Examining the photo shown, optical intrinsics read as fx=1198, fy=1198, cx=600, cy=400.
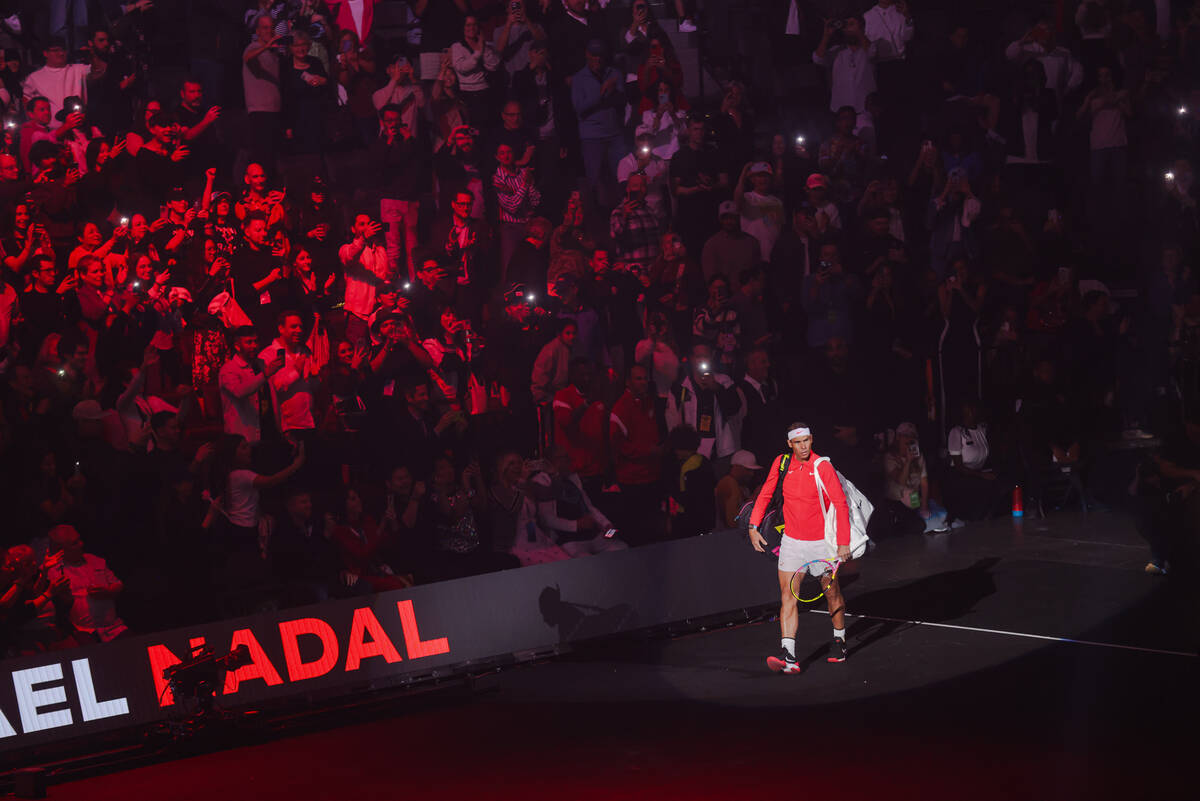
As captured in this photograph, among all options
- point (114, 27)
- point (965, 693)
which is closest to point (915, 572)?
point (965, 693)

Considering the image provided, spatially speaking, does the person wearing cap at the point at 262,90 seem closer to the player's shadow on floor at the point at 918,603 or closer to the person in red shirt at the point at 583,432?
the person in red shirt at the point at 583,432

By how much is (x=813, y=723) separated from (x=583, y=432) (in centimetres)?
539

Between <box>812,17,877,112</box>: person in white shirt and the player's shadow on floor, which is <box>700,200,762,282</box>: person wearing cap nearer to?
<box>812,17,877,112</box>: person in white shirt

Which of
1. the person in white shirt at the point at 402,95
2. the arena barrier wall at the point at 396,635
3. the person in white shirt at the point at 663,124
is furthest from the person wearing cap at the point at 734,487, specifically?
the person in white shirt at the point at 402,95

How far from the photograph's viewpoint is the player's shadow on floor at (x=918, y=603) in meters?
10.2

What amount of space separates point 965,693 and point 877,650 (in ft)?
4.00

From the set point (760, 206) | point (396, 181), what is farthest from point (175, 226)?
point (760, 206)

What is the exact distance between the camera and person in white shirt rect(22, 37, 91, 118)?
1145 centimetres

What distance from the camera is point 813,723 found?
26.5 feet

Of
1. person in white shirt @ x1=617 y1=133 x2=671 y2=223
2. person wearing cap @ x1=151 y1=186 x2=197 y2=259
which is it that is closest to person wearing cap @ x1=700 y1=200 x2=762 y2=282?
person in white shirt @ x1=617 y1=133 x2=671 y2=223

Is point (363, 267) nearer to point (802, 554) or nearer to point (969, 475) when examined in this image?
point (802, 554)

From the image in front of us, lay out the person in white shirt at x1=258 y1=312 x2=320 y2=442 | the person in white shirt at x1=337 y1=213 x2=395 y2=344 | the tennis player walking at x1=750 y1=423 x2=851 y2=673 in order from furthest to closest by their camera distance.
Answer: the person in white shirt at x1=337 y1=213 x2=395 y2=344 < the person in white shirt at x1=258 y1=312 x2=320 y2=442 < the tennis player walking at x1=750 y1=423 x2=851 y2=673

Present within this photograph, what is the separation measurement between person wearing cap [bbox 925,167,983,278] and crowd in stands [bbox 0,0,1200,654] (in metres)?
0.04

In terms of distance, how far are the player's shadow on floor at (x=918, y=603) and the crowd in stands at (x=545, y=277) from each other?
179cm
